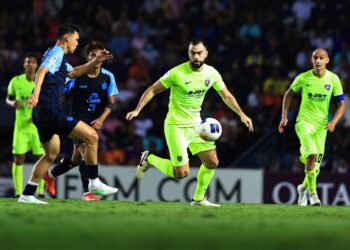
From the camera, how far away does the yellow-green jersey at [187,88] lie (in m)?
13.2

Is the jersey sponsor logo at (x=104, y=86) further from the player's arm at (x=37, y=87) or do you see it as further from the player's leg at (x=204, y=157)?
the player's arm at (x=37, y=87)

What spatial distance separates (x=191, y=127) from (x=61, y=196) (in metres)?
5.93

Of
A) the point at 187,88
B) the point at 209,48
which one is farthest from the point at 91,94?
the point at 209,48

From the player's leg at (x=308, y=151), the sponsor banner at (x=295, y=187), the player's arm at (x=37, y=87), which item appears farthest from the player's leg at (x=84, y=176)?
the sponsor banner at (x=295, y=187)

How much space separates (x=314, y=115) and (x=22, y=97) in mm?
4808

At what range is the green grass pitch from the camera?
291 inches

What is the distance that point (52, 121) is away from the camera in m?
12.2

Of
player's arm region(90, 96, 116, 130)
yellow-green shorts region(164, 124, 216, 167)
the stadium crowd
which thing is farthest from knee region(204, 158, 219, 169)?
the stadium crowd

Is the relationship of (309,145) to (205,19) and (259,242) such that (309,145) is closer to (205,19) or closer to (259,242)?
(259,242)

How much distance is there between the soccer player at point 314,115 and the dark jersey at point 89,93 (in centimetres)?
262

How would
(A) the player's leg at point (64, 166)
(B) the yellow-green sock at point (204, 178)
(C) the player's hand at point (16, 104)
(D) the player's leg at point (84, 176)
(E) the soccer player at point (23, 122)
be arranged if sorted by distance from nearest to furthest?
(B) the yellow-green sock at point (204, 178), (D) the player's leg at point (84, 176), (A) the player's leg at point (64, 166), (C) the player's hand at point (16, 104), (E) the soccer player at point (23, 122)

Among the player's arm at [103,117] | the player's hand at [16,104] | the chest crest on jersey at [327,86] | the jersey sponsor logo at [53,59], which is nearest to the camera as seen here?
the jersey sponsor logo at [53,59]

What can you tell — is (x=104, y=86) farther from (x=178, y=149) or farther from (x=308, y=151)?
(x=308, y=151)

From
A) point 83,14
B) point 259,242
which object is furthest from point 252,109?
point 259,242
